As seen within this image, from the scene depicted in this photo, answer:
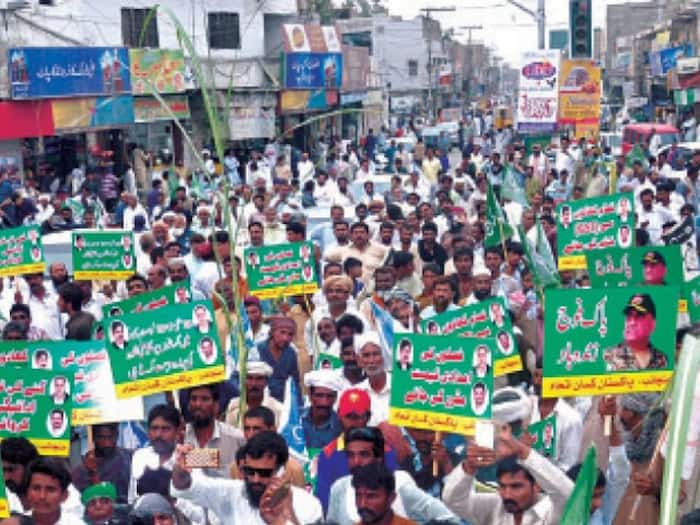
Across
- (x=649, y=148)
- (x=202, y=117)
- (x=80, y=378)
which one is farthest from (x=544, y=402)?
(x=202, y=117)

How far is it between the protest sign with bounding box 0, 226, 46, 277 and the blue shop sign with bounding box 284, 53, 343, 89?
1021 inches

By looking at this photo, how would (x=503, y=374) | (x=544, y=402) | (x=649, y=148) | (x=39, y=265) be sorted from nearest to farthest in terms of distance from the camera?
(x=544, y=402)
(x=503, y=374)
(x=39, y=265)
(x=649, y=148)

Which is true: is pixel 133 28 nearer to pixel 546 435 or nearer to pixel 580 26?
pixel 580 26

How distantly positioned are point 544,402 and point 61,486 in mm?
2344

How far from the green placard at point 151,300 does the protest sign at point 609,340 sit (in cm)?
274

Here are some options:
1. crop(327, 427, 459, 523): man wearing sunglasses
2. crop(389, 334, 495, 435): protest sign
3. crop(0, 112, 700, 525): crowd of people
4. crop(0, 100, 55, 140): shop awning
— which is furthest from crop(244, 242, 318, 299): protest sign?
crop(0, 100, 55, 140): shop awning

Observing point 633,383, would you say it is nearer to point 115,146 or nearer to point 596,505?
point 596,505

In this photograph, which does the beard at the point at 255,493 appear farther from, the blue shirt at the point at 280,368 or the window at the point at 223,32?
the window at the point at 223,32

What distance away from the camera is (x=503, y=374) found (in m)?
7.38

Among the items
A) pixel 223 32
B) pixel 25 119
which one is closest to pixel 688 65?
pixel 223 32

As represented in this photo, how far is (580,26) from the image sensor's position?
19734mm

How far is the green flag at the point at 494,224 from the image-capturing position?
35.0 feet

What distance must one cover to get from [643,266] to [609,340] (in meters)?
2.38

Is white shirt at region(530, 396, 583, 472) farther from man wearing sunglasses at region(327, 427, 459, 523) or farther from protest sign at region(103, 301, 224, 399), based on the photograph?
protest sign at region(103, 301, 224, 399)
